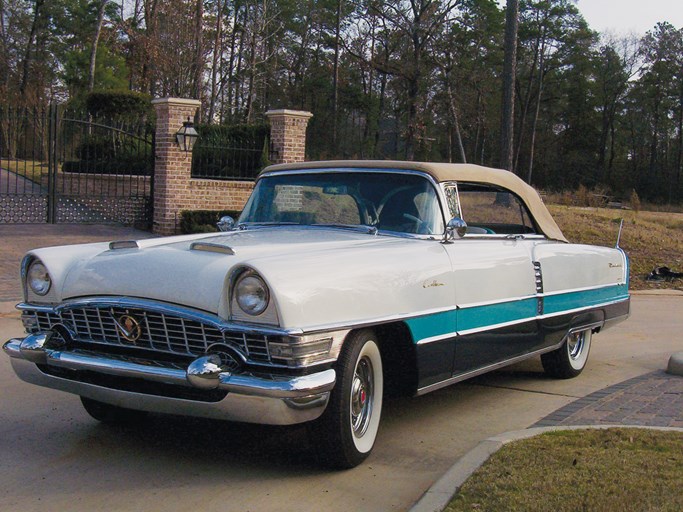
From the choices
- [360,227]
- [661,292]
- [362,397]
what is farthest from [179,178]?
[362,397]

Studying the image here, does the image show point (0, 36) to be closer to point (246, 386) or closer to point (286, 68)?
point (286, 68)

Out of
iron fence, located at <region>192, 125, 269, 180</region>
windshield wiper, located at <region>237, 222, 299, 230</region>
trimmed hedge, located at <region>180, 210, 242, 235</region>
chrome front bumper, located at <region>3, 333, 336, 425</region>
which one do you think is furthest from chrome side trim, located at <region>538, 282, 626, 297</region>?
iron fence, located at <region>192, 125, 269, 180</region>

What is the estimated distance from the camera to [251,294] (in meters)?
3.82

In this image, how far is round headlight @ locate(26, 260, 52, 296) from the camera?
175 inches

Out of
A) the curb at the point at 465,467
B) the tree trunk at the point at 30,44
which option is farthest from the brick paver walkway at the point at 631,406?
the tree trunk at the point at 30,44

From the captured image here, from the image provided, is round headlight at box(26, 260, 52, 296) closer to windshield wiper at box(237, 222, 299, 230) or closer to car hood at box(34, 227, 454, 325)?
car hood at box(34, 227, 454, 325)

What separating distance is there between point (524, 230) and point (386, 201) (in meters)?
1.68

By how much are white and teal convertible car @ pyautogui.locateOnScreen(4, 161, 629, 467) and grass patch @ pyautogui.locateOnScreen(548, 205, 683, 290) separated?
949 cm

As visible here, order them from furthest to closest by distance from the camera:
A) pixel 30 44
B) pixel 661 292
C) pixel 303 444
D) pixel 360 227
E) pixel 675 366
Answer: pixel 30 44
pixel 661 292
pixel 675 366
pixel 360 227
pixel 303 444

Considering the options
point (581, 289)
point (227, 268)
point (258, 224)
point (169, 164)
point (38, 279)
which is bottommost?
point (581, 289)

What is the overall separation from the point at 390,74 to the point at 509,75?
26.9 metres

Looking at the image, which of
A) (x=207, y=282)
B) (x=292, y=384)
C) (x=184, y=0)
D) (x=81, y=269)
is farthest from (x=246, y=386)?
(x=184, y=0)

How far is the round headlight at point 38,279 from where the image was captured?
445 centimetres

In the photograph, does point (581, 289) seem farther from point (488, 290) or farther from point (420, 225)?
point (420, 225)
